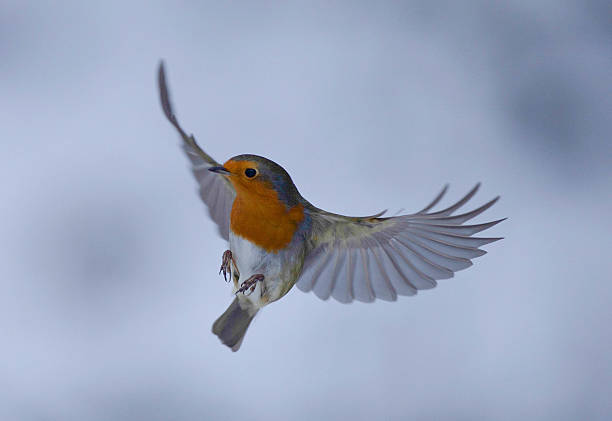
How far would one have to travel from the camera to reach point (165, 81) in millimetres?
600

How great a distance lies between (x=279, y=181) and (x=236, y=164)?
4 centimetres

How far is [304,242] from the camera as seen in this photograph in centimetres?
70

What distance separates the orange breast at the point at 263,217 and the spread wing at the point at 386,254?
0.04 metres

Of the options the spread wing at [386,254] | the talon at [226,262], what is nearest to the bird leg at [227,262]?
the talon at [226,262]

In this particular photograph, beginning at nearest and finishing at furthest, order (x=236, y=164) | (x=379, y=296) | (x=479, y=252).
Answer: (x=236, y=164) < (x=479, y=252) < (x=379, y=296)

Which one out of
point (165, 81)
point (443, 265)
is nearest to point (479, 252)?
point (443, 265)

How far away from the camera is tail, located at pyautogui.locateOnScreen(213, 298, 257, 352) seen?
29.5 inches

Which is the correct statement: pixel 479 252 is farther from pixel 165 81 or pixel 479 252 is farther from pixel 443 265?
pixel 165 81

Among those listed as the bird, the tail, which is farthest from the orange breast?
the tail

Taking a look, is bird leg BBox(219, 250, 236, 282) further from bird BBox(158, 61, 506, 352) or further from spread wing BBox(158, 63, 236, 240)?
spread wing BBox(158, 63, 236, 240)

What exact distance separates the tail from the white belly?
0.10 m

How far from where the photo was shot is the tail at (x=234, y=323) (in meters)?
0.75

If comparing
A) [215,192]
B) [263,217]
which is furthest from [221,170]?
[215,192]

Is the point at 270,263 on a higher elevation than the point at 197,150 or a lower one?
lower
